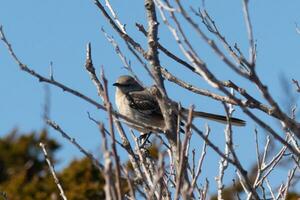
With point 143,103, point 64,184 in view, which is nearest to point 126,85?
point 143,103

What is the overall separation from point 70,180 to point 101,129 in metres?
10.3

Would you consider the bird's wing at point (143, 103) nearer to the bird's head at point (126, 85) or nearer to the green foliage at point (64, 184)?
the bird's head at point (126, 85)

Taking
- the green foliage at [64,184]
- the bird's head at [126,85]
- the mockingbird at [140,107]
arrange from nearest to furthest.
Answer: the mockingbird at [140,107] < the bird's head at [126,85] < the green foliage at [64,184]

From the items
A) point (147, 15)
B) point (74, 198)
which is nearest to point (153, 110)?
point (74, 198)

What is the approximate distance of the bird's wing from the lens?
31.9 feet

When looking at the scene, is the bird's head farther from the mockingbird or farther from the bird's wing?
the bird's wing

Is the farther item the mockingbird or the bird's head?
the bird's head

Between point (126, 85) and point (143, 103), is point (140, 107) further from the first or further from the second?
point (126, 85)

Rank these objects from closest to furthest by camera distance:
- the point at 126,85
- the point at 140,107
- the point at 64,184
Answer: the point at 140,107 → the point at 126,85 → the point at 64,184

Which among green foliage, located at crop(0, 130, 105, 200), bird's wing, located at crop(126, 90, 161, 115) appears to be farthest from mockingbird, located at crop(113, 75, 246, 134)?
green foliage, located at crop(0, 130, 105, 200)

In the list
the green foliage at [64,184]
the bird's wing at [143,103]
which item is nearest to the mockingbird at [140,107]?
the bird's wing at [143,103]

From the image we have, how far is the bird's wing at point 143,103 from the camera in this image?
31.9 feet

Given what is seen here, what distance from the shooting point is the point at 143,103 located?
32.6ft

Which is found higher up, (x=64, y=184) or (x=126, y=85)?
(x=126, y=85)
